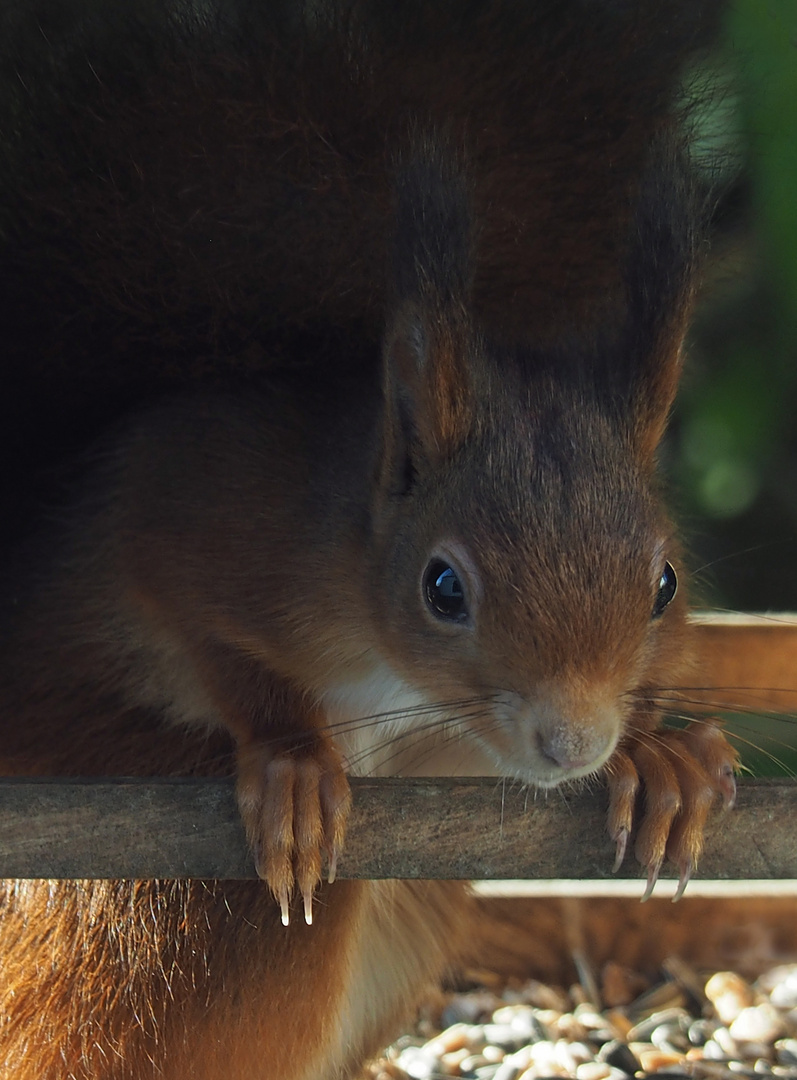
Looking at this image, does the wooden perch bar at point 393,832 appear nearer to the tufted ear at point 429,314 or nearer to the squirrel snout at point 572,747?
the squirrel snout at point 572,747

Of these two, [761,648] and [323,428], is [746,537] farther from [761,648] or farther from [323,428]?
[323,428]

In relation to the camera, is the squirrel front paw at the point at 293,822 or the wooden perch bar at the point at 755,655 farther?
the wooden perch bar at the point at 755,655

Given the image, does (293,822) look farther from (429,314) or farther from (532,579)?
(429,314)

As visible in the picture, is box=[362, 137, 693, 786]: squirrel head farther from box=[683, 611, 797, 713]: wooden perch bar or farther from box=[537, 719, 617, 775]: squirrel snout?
box=[683, 611, 797, 713]: wooden perch bar

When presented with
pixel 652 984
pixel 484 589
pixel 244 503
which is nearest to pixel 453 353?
pixel 484 589

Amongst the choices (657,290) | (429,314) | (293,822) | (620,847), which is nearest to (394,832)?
(293,822)

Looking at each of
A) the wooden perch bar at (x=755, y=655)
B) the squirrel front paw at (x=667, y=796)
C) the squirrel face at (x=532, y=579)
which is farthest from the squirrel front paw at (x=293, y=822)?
the wooden perch bar at (x=755, y=655)
